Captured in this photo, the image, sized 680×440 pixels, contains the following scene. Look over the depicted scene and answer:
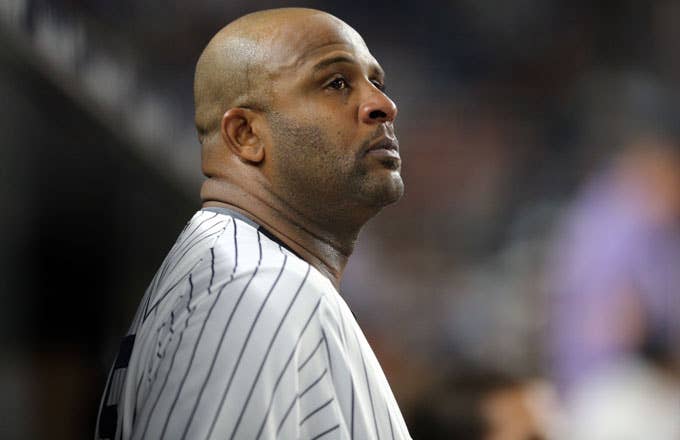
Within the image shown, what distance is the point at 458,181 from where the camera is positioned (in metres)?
2.92

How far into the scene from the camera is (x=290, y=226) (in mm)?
1185

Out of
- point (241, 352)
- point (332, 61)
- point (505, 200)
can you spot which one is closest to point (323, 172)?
point (332, 61)

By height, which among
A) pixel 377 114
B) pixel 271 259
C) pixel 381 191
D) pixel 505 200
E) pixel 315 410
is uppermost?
pixel 505 200

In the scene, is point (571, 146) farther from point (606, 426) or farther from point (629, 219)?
point (606, 426)

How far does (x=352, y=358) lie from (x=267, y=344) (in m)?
0.13

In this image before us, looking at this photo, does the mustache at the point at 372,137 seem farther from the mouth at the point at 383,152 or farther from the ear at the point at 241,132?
the ear at the point at 241,132

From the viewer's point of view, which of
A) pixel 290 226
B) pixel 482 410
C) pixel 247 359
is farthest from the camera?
pixel 482 410

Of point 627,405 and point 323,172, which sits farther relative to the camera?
point 627,405

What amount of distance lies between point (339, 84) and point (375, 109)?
63 mm

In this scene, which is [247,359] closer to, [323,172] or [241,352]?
[241,352]

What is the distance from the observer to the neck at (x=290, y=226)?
46.2 inches

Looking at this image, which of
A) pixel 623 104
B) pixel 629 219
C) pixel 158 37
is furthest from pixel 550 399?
pixel 158 37

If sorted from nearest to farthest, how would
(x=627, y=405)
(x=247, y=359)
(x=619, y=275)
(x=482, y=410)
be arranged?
(x=247, y=359)
(x=482, y=410)
(x=627, y=405)
(x=619, y=275)

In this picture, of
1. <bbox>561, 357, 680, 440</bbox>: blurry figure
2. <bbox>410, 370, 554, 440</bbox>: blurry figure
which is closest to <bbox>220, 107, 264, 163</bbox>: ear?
<bbox>410, 370, 554, 440</bbox>: blurry figure
